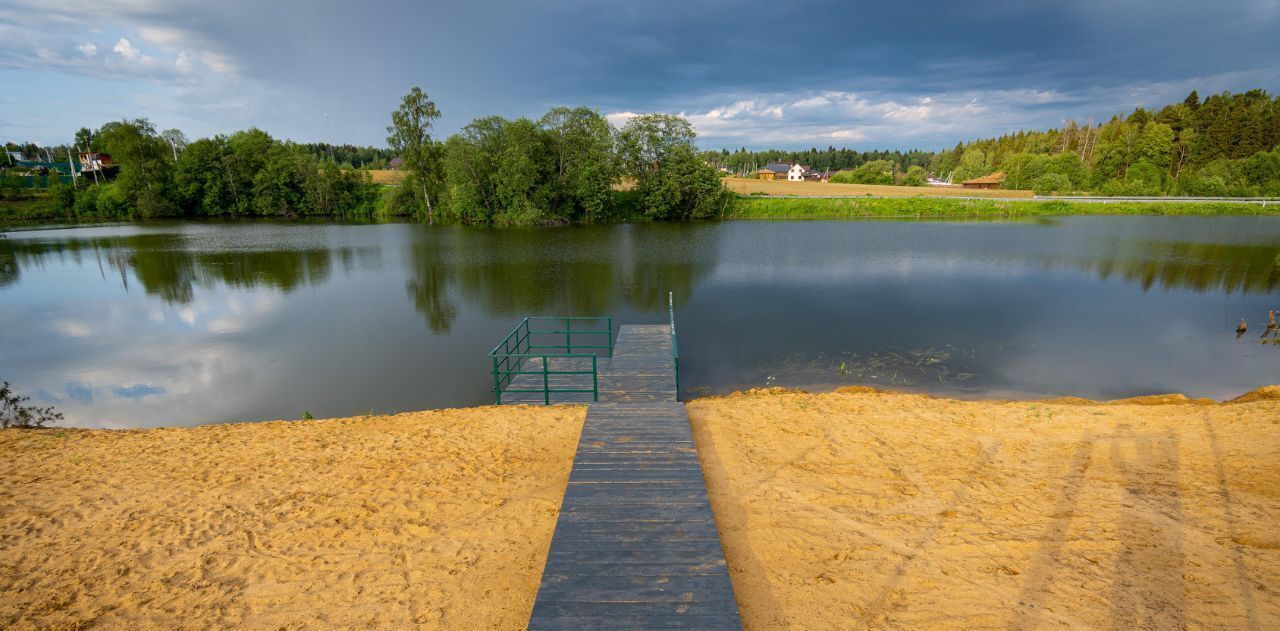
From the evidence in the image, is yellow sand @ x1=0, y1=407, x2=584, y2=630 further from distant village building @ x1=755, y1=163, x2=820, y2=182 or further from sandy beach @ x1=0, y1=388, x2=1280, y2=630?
distant village building @ x1=755, y1=163, x2=820, y2=182

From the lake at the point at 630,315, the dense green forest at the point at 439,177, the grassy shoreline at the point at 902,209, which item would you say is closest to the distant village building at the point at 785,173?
the grassy shoreline at the point at 902,209

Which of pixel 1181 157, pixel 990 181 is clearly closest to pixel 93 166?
pixel 990 181

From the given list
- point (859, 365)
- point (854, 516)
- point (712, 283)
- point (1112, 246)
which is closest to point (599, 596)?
point (854, 516)

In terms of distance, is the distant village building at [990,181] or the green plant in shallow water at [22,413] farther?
the distant village building at [990,181]

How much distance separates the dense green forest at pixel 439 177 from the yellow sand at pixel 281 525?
1793 inches

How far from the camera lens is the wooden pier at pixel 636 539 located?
5.07 metres

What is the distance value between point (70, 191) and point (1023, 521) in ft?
320

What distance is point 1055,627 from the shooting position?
521 centimetres

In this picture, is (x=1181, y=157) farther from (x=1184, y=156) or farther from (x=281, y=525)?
(x=281, y=525)

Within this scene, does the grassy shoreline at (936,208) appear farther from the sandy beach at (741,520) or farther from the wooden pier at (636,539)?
the wooden pier at (636,539)

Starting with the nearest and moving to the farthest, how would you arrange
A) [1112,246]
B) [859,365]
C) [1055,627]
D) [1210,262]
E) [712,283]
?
1. [1055,627]
2. [859,365]
3. [712,283]
4. [1210,262]
5. [1112,246]

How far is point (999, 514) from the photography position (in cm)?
716

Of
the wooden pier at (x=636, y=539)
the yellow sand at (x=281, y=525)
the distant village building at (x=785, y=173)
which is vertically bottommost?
the yellow sand at (x=281, y=525)

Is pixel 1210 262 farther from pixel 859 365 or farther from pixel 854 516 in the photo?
pixel 854 516
